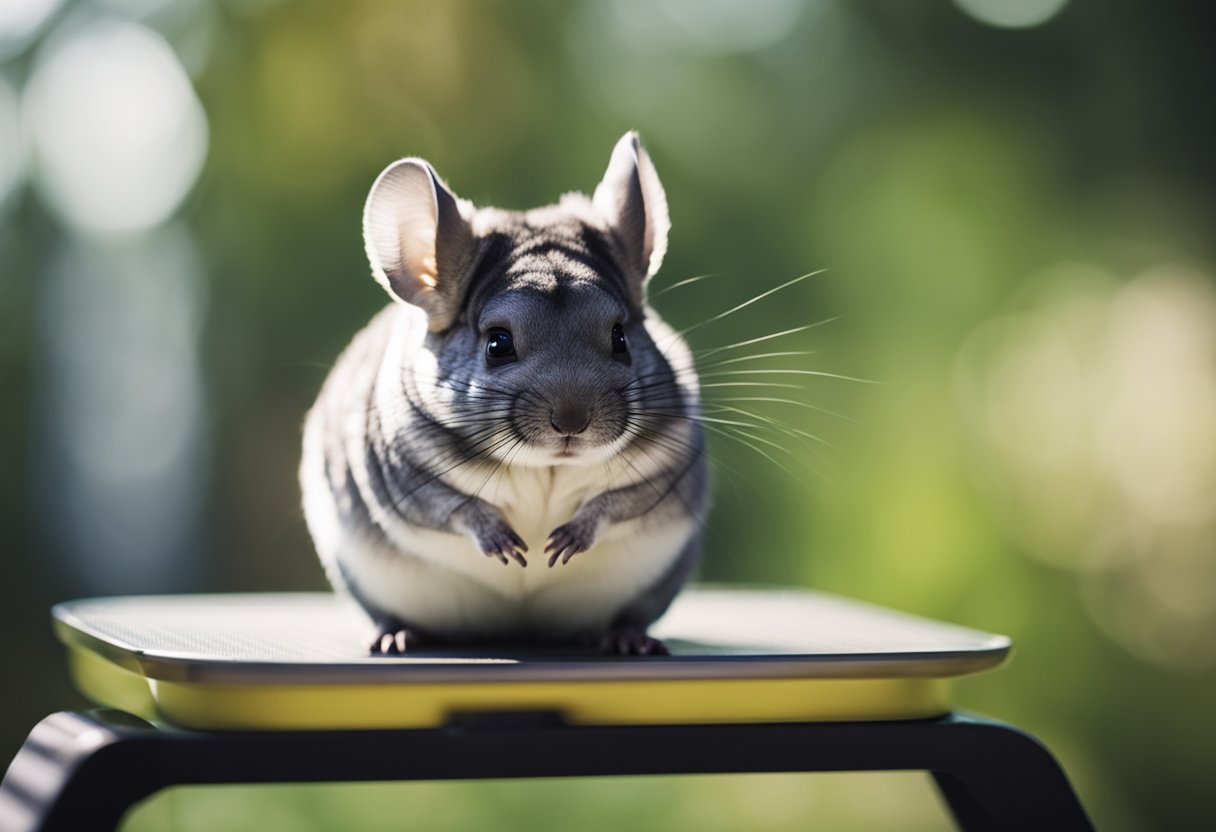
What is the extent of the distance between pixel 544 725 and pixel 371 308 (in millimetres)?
2478

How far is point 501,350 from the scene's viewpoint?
1.33 metres

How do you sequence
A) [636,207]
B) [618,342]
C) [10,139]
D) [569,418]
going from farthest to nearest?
[10,139]
[636,207]
[618,342]
[569,418]

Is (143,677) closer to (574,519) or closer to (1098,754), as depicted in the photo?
(574,519)

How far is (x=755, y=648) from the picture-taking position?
137 cm

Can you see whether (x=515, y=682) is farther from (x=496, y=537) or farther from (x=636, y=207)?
(x=636, y=207)

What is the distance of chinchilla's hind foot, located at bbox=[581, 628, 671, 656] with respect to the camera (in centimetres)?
133

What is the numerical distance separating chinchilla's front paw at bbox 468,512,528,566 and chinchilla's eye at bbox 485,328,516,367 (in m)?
0.16

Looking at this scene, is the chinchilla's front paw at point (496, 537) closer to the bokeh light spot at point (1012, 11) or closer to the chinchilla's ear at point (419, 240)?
the chinchilla's ear at point (419, 240)

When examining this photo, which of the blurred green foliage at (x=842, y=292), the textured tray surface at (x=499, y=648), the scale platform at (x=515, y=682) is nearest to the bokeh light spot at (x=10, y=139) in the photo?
the blurred green foliage at (x=842, y=292)

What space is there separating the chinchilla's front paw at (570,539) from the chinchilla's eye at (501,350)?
0.18 metres

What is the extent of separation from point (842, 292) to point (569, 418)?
263 cm

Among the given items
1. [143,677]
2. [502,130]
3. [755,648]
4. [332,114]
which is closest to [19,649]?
[332,114]

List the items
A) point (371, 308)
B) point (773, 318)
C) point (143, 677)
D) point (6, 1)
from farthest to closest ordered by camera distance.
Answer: point (773, 318) < point (371, 308) < point (6, 1) < point (143, 677)

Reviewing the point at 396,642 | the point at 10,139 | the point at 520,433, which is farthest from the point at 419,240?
the point at 10,139
